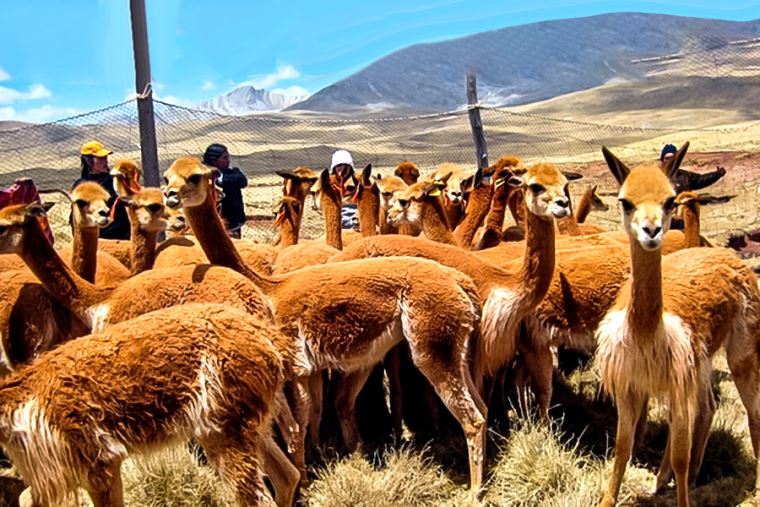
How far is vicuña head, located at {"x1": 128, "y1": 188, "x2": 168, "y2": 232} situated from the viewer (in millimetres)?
6109

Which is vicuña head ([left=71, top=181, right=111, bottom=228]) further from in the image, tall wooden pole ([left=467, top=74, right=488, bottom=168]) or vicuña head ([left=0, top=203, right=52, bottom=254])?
tall wooden pole ([left=467, top=74, right=488, bottom=168])

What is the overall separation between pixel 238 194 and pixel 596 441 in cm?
574

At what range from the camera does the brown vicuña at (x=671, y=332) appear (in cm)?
415

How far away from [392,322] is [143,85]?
15.1ft

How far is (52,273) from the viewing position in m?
5.27

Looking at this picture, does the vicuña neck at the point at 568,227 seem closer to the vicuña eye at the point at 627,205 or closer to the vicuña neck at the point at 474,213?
the vicuña neck at the point at 474,213

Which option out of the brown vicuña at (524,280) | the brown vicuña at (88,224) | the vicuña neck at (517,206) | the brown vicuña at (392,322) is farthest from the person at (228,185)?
the brown vicuña at (524,280)

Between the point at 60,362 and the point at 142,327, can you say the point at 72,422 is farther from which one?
the point at 142,327

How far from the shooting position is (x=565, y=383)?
6844 millimetres

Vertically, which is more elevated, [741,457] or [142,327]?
[142,327]

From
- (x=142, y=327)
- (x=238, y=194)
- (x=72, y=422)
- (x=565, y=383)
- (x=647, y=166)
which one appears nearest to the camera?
(x=72, y=422)

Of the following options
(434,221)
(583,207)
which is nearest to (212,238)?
(434,221)

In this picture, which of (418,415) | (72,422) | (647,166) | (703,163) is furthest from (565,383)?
(703,163)

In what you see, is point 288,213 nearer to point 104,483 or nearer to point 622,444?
point 622,444
